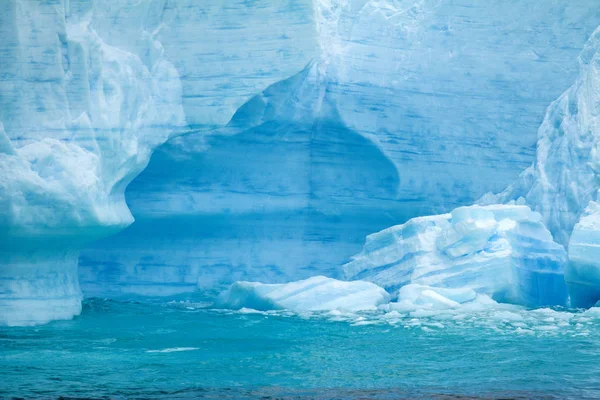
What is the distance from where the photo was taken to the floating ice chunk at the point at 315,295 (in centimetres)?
1077

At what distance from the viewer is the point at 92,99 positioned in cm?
1052

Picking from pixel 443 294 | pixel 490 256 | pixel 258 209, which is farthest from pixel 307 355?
pixel 258 209

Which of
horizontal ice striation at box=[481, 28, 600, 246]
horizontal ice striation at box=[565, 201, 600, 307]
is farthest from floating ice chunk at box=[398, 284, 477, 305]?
horizontal ice striation at box=[481, 28, 600, 246]

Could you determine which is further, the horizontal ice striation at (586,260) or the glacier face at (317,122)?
the glacier face at (317,122)

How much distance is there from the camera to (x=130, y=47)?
36.7 ft

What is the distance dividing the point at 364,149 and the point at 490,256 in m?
3.15

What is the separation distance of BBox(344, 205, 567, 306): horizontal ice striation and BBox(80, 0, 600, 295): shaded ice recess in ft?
6.68

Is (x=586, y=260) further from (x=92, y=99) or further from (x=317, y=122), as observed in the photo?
(x=92, y=99)

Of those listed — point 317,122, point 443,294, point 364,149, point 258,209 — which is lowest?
point 443,294

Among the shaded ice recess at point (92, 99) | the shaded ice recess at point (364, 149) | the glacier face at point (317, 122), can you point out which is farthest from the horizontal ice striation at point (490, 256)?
the shaded ice recess at point (92, 99)

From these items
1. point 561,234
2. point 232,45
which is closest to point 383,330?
Answer: point 561,234

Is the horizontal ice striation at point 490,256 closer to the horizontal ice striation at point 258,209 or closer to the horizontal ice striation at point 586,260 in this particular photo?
the horizontal ice striation at point 586,260

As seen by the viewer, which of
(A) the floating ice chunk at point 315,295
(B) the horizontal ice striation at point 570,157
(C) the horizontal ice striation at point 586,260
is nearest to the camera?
(C) the horizontal ice striation at point 586,260

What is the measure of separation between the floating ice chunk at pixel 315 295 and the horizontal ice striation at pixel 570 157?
242 centimetres
